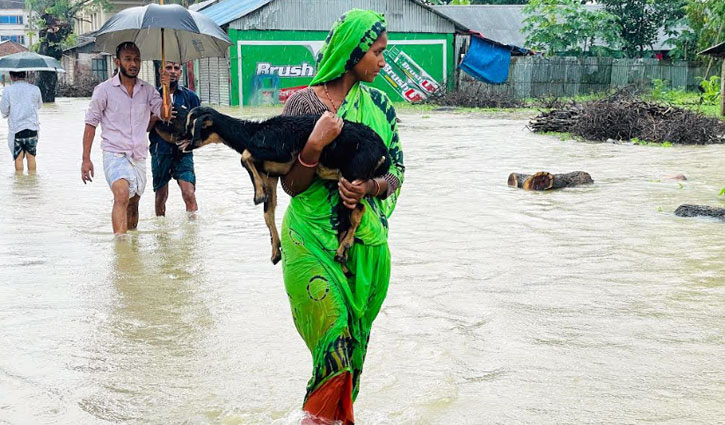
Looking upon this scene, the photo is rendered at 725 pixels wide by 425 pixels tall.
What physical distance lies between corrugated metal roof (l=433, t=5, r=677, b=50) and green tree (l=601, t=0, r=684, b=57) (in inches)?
69.8

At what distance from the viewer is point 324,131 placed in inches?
111

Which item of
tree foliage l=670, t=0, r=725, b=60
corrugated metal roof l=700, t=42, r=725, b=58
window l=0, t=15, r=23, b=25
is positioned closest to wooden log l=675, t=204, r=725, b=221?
corrugated metal roof l=700, t=42, r=725, b=58

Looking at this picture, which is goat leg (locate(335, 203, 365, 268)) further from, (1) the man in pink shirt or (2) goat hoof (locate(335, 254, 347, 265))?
(1) the man in pink shirt

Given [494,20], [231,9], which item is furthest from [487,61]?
[231,9]

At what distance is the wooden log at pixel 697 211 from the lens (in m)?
8.21

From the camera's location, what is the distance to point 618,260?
6609 millimetres

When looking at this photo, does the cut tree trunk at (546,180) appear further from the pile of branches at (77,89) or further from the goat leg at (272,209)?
the pile of branches at (77,89)

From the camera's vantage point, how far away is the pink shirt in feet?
22.5

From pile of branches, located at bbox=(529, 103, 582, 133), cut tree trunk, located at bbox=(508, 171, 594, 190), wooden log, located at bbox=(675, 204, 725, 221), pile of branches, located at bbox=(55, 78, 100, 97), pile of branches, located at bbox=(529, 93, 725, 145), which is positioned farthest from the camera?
pile of branches, located at bbox=(55, 78, 100, 97)

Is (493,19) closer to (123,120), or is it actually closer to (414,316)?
(123,120)

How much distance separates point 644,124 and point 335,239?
47.8 feet

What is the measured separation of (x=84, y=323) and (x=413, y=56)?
27716mm

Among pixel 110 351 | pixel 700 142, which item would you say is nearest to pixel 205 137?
pixel 110 351

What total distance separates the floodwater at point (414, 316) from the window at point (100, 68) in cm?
3898
